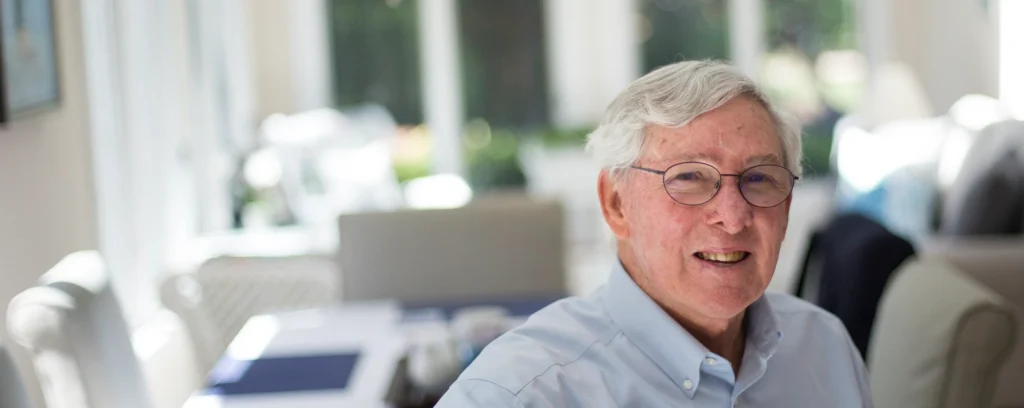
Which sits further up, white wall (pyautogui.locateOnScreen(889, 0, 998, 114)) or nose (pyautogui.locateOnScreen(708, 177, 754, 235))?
white wall (pyautogui.locateOnScreen(889, 0, 998, 114))

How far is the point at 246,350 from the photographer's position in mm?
2703

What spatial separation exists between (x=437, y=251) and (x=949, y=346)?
198 centimetres

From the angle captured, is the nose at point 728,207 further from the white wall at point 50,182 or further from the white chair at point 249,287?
the white chair at point 249,287

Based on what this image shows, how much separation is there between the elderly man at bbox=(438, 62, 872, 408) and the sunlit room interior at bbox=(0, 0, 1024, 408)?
151mm

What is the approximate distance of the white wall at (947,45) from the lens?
22.2 ft

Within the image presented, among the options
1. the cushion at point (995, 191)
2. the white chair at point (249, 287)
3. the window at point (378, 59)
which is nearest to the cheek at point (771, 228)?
the white chair at point (249, 287)

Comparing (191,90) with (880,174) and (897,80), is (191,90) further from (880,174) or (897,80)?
(897,80)

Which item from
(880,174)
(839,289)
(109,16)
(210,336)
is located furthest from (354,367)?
(880,174)

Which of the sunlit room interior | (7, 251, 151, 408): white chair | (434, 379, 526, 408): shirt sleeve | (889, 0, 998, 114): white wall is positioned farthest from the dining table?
(889, 0, 998, 114): white wall

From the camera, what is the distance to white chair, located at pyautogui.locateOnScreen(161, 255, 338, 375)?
11.7 ft

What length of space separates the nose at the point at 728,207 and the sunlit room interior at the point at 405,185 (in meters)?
0.21

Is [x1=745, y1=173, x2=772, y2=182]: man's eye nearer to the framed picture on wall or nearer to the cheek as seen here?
the cheek

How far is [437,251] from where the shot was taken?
361cm

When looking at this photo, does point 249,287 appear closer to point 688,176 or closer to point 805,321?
point 805,321
